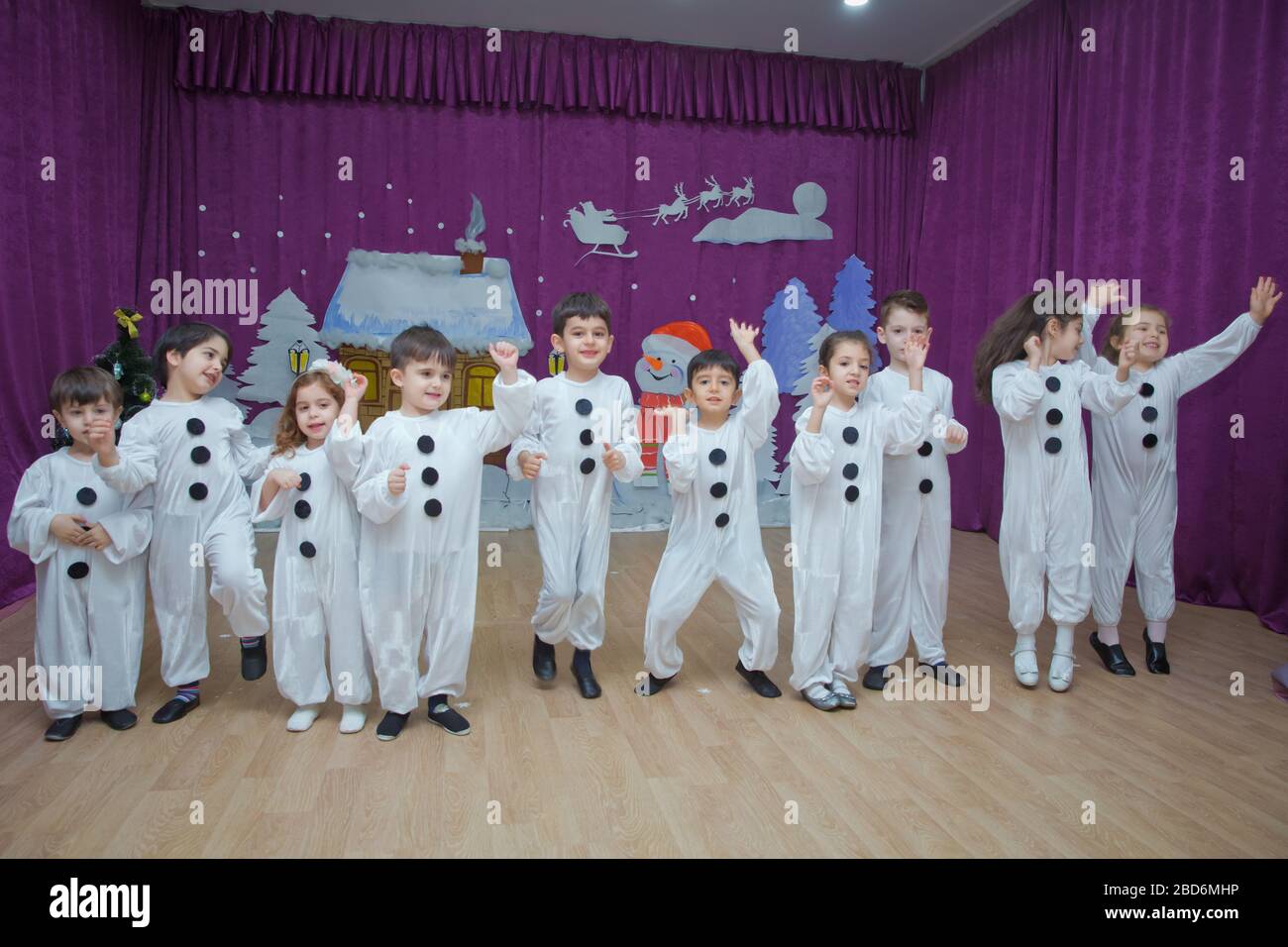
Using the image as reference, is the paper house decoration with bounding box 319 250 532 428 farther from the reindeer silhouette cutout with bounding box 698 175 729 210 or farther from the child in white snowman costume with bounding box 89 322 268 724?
the child in white snowman costume with bounding box 89 322 268 724

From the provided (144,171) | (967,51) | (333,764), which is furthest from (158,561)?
(967,51)

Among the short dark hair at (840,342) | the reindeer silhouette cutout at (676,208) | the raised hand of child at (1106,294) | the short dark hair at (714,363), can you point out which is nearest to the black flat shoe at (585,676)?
the short dark hair at (714,363)

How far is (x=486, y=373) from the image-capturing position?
5.97m

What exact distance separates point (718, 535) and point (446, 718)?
3.32 feet

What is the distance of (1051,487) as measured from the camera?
3.21 metres

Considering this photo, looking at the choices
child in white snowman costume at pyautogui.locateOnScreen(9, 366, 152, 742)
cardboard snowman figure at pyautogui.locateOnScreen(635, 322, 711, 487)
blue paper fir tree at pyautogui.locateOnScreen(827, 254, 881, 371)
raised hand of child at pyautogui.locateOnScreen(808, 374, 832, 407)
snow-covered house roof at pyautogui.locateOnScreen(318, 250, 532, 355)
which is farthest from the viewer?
blue paper fir tree at pyautogui.locateOnScreen(827, 254, 881, 371)

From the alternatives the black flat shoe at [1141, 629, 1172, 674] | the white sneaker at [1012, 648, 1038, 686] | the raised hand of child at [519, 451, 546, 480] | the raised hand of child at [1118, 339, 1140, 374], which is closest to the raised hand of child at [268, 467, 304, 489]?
the raised hand of child at [519, 451, 546, 480]

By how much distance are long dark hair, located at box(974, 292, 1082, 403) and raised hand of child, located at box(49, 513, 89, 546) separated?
9.73 feet

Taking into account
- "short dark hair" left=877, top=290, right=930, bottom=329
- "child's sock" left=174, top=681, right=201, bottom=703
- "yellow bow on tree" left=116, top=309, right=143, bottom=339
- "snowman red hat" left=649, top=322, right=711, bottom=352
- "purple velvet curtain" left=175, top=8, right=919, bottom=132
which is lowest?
"child's sock" left=174, top=681, right=201, bottom=703

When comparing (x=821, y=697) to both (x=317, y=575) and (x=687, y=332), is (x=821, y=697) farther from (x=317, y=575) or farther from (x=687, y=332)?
(x=687, y=332)

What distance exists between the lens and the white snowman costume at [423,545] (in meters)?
2.65

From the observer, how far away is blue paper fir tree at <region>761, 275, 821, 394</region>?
6559 millimetres

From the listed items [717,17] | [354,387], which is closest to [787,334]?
[717,17]

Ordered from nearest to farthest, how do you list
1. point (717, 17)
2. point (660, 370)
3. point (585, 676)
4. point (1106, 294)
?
point (585, 676) → point (1106, 294) → point (717, 17) → point (660, 370)
